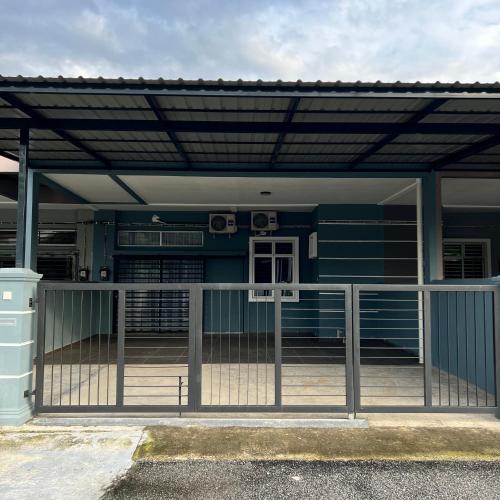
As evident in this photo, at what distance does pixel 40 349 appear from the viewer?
167 inches

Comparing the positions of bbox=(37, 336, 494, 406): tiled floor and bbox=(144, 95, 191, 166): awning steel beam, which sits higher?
bbox=(144, 95, 191, 166): awning steel beam

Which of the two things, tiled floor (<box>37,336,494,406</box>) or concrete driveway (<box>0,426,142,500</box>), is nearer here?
concrete driveway (<box>0,426,142,500</box>)

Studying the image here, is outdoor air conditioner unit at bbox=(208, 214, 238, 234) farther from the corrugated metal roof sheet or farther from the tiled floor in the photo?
the corrugated metal roof sheet

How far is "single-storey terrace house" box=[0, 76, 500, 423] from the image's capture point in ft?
13.9

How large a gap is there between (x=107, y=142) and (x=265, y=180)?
267 cm

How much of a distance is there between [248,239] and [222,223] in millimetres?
757

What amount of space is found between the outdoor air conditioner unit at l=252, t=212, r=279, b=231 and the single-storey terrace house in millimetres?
32

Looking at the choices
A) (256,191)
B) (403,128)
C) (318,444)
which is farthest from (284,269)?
(318,444)

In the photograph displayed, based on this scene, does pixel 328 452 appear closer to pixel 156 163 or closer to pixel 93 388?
pixel 93 388

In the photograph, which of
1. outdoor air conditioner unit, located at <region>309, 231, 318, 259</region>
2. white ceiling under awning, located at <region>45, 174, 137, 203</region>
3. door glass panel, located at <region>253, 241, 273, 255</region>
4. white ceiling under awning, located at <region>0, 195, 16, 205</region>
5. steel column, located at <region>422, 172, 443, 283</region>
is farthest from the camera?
door glass panel, located at <region>253, 241, 273, 255</region>

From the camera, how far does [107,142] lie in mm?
5664

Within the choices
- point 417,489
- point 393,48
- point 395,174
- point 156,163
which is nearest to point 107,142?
point 156,163

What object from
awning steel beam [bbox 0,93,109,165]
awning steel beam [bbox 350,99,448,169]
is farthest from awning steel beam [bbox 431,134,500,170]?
awning steel beam [bbox 0,93,109,165]

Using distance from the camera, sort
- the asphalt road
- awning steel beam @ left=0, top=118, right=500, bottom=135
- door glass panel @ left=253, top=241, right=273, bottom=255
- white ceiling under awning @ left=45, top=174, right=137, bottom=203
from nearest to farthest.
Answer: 1. the asphalt road
2. awning steel beam @ left=0, top=118, right=500, bottom=135
3. white ceiling under awning @ left=45, top=174, right=137, bottom=203
4. door glass panel @ left=253, top=241, right=273, bottom=255
